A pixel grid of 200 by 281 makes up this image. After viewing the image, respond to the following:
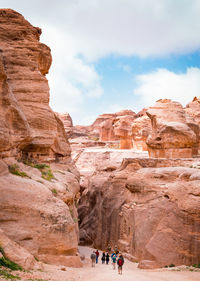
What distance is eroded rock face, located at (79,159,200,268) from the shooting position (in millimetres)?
13781

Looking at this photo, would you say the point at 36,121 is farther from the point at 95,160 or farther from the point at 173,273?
the point at 95,160

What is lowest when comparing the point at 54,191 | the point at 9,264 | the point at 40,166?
the point at 9,264

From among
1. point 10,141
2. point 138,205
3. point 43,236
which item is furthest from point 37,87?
point 138,205

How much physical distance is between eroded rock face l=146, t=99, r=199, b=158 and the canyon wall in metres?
7.88

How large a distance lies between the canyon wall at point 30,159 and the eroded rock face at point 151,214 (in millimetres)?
4272

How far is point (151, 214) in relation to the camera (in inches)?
612

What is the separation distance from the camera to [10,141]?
11203 millimetres

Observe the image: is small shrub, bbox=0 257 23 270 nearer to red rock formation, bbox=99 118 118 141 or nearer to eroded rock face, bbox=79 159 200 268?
eroded rock face, bbox=79 159 200 268

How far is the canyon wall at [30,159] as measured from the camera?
952 cm

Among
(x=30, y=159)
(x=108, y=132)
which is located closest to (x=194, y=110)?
(x=108, y=132)

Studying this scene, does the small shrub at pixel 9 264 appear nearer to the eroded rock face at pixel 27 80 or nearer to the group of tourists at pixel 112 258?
the group of tourists at pixel 112 258

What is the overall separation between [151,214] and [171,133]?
27.0 ft

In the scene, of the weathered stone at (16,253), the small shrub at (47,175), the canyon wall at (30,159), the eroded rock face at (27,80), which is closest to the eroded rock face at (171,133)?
the canyon wall at (30,159)

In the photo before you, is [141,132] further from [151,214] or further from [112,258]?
[112,258]
